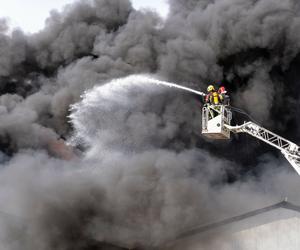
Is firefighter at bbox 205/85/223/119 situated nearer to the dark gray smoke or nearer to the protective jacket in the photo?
the protective jacket

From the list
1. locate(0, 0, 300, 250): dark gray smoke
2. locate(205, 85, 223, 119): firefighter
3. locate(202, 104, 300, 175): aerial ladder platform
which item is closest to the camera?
locate(202, 104, 300, 175): aerial ladder platform

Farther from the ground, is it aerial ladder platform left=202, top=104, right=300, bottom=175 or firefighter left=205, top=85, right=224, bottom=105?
firefighter left=205, top=85, right=224, bottom=105

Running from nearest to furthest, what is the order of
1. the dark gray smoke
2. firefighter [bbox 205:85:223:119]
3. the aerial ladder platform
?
1. the aerial ladder platform
2. firefighter [bbox 205:85:223:119]
3. the dark gray smoke

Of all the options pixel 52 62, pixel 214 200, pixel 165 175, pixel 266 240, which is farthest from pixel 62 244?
pixel 52 62

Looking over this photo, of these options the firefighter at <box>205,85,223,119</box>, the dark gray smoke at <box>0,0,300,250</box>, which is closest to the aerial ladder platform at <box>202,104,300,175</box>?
the firefighter at <box>205,85,223,119</box>

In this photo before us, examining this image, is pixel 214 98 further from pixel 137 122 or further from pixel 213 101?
pixel 137 122

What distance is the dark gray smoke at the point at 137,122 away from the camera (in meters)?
16.4

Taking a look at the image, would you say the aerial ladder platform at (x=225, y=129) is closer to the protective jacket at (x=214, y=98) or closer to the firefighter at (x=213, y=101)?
the firefighter at (x=213, y=101)

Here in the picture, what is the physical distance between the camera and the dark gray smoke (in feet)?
53.9

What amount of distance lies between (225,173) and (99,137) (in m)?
4.44

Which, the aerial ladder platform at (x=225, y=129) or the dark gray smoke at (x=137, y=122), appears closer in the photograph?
the aerial ladder platform at (x=225, y=129)

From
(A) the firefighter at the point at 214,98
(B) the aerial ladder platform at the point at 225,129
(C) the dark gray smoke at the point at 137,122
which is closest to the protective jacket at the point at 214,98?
(A) the firefighter at the point at 214,98

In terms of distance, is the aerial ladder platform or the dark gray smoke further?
the dark gray smoke

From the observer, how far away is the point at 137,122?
1988 cm
